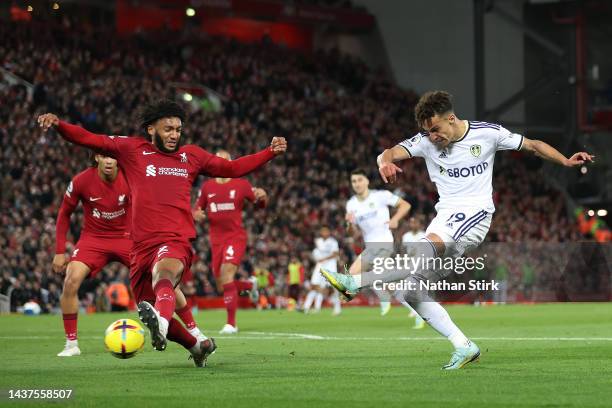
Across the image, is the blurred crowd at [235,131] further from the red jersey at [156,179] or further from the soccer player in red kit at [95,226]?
the red jersey at [156,179]

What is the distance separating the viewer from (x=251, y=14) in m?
50.0

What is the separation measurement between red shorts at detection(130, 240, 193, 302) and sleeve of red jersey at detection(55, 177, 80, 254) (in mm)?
3319

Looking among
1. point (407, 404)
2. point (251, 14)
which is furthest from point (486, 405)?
point (251, 14)

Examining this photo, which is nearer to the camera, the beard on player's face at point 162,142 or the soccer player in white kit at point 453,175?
the soccer player in white kit at point 453,175

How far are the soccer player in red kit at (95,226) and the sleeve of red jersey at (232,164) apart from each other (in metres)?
3.21

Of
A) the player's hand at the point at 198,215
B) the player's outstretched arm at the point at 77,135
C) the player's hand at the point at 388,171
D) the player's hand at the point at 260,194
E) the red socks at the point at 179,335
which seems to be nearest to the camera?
the player's outstretched arm at the point at 77,135

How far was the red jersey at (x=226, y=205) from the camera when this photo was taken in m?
19.5

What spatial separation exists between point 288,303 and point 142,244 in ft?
75.9

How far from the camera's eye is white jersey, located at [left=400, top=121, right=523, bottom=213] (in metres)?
11.2

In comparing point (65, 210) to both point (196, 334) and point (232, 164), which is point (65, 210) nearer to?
point (196, 334)

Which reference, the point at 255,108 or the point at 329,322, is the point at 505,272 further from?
the point at 329,322

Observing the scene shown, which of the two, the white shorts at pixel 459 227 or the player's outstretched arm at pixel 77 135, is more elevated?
the player's outstretched arm at pixel 77 135

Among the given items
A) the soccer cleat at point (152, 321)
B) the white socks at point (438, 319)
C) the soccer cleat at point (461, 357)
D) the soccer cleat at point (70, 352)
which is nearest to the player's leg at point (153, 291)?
the soccer cleat at point (152, 321)

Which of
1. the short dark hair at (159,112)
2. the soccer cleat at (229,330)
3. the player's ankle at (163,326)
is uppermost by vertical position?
the short dark hair at (159,112)
